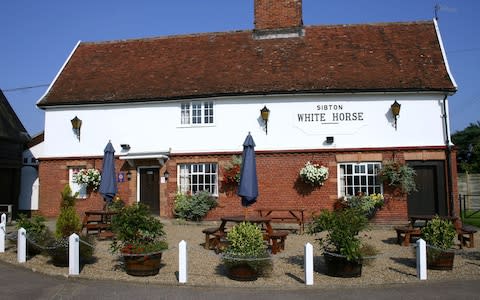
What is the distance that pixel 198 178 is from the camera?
1833cm

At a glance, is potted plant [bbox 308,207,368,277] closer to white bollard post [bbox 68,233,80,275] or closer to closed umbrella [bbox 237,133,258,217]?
closed umbrella [bbox 237,133,258,217]

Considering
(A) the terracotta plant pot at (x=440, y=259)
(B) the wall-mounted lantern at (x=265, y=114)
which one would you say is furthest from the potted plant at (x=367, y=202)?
(A) the terracotta plant pot at (x=440, y=259)

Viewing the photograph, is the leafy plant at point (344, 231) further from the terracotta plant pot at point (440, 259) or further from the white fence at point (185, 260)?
the terracotta plant pot at point (440, 259)

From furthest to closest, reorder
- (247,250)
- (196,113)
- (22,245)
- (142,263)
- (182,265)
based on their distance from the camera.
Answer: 1. (196,113)
2. (22,245)
3. (142,263)
4. (247,250)
5. (182,265)

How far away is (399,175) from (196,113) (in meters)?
7.95

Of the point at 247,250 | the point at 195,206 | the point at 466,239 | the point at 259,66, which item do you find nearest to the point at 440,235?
the point at 466,239

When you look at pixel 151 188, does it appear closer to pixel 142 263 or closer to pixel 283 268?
pixel 142 263

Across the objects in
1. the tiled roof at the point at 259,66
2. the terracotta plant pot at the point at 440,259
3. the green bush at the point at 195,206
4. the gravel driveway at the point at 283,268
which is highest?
the tiled roof at the point at 259,66

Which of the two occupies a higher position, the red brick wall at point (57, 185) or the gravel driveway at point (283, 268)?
the red brick wall at point (57, 185)

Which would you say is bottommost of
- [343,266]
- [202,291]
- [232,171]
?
[202,291]

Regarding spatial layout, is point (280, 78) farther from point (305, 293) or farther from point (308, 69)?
point (305, 293)

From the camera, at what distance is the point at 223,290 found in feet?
28.0

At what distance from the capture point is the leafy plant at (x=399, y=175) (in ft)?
54.2

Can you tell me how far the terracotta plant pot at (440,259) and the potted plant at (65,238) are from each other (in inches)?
288
